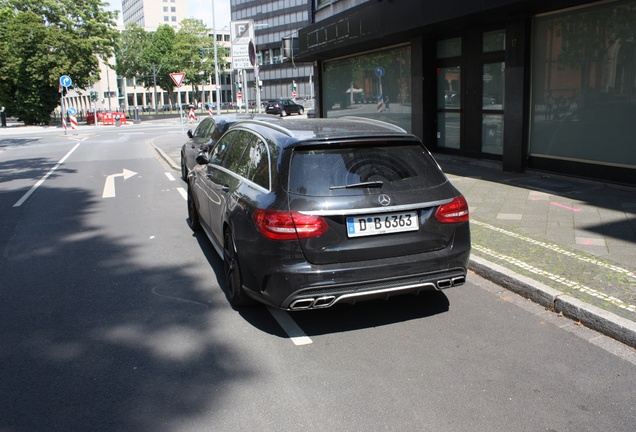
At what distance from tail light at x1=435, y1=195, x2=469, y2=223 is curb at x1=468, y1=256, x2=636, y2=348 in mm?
1104

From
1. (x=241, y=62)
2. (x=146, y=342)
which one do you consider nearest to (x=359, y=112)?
(x=241, y=62)

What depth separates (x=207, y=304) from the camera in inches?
206

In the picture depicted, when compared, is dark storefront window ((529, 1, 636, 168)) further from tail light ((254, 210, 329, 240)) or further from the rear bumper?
tail light ((254, 210, 329, 240))

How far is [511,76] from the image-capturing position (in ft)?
37.0

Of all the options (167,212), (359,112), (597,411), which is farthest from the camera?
(359,112)

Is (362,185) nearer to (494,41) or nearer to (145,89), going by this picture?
(494,41)

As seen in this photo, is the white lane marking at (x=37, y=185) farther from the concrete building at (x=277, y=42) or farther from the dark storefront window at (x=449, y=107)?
the concrete building at (x=277, y=42)

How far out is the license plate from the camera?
167 inches

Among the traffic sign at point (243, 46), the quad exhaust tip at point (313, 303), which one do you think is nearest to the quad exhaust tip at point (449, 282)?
the quad exhaust tip at point (313, 303)

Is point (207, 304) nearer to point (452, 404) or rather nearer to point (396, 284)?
point (396, 284)

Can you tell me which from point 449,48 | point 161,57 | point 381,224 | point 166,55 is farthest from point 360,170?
point 161,57

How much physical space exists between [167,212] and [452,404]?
719 centimetres

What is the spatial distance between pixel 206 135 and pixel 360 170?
7.85m

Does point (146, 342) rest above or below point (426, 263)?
below
